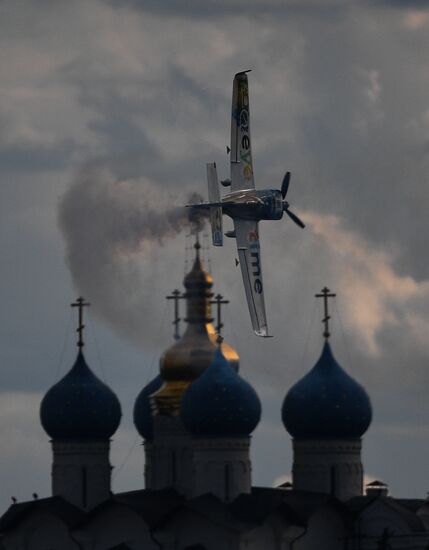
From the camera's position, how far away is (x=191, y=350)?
169m

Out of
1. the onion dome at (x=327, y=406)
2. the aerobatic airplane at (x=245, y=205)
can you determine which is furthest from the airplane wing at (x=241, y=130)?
the onion dome at (x=327, y=406)

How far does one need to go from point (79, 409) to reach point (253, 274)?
11.3 m

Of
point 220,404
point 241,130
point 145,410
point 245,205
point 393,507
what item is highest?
point 241,130

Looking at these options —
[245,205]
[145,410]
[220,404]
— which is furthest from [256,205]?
[145,410]

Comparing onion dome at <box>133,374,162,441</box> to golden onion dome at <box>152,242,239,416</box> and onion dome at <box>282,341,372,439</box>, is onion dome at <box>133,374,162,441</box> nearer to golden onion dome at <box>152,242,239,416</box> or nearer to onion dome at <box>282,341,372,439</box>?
golden onion dome at <box>152,242,239,416</box>

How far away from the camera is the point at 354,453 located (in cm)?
16800

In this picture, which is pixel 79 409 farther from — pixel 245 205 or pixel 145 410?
pixel 245 205

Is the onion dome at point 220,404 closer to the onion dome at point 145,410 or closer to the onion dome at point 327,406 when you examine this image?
the onion dome at point 327,406

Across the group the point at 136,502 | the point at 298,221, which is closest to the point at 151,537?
the point at 136,502

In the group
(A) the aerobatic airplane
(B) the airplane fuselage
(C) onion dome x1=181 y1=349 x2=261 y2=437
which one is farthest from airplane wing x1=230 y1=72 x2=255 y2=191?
(C) onion dome x1=181 y1=349 x2=261 y2=437

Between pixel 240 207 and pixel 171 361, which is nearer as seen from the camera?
pixel 240 207

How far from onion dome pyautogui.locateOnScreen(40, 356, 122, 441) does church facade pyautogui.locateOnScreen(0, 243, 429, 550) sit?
36mm

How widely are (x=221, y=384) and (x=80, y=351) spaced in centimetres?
705

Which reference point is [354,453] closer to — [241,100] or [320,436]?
[320,436]
